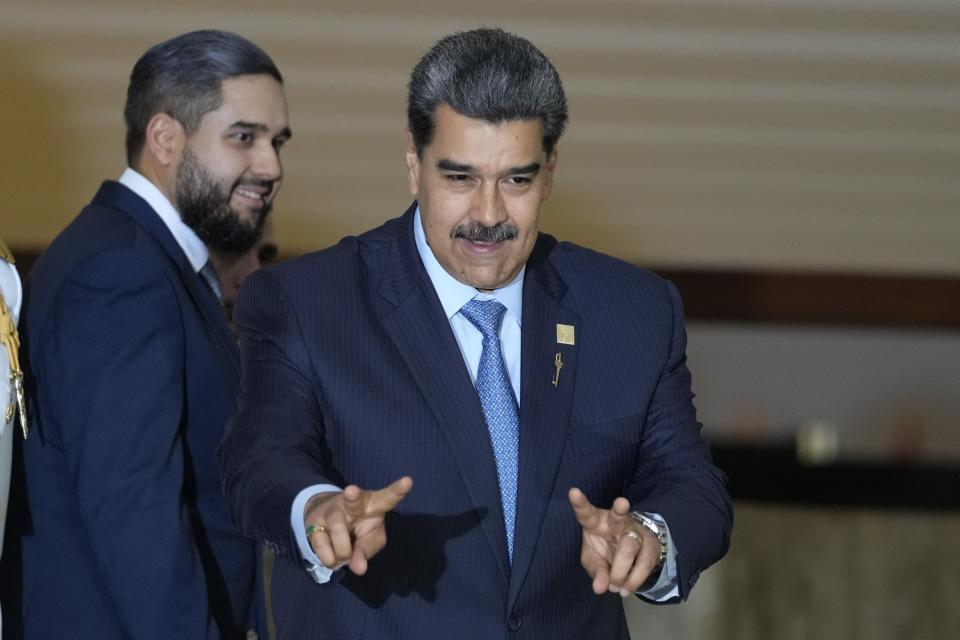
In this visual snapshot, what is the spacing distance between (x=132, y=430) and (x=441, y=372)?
0.52 meters

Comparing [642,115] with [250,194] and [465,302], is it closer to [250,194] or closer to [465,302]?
[250,194]

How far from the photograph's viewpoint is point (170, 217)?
244cm

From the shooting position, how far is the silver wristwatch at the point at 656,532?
5.81 feet

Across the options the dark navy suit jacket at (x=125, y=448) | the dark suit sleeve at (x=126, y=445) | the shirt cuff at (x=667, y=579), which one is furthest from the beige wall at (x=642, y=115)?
the shirt cuff at (x=667, y=579)

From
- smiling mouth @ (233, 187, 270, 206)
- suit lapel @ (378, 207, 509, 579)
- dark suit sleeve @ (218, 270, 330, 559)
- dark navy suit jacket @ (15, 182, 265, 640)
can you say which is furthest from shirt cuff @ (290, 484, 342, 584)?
smiling mouth @ (233, 187, 270, 206)

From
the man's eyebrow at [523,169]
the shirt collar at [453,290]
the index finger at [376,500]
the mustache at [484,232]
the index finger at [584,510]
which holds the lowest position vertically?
the index finger at [584,510]

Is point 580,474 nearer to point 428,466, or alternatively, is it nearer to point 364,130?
point 428,466

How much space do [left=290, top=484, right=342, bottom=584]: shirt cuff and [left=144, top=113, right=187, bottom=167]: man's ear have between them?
1006mm

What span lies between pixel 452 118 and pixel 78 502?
85 cm

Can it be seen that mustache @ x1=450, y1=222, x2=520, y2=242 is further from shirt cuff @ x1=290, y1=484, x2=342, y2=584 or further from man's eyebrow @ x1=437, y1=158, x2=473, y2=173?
shirt cuff @ x1=290, y1=484, x2=342, y2=584

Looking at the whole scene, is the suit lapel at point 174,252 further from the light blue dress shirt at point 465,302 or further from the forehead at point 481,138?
the forehead at point 481,138

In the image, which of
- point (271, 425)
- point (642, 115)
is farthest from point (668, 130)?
point (271, 425)

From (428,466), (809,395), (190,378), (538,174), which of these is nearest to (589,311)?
(538,174)

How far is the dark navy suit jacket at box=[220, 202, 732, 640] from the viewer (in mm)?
1840
